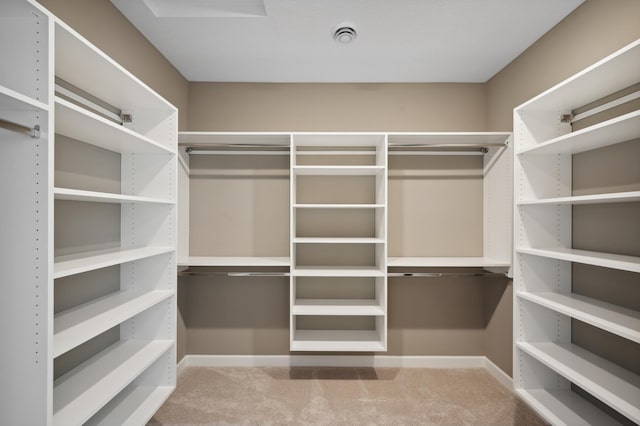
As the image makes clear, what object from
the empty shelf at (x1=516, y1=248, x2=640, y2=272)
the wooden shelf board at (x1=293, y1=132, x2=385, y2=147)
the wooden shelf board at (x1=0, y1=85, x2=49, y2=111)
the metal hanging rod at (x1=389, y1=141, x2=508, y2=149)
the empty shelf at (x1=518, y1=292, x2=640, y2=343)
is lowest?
the empty shelf at (x1=518, y1=292, x2=640, y2=343)

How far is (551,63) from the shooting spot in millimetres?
2098

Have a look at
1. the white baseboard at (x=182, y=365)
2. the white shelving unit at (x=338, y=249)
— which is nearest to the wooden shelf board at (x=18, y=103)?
the white shelving unit at (x=338, y=249)

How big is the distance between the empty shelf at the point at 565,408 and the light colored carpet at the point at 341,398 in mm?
399

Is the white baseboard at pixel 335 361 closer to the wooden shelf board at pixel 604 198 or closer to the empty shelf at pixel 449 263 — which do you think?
the empty shelf at pixel 449 263

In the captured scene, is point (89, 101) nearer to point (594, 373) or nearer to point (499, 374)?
point (594, 373)

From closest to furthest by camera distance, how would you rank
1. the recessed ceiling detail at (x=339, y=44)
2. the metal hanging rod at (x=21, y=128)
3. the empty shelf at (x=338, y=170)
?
the metal hanging rod at (x=21, y=128), the recessed ceiling detail at (x=339, y=44), the empty shelf at (x=338, y=170)

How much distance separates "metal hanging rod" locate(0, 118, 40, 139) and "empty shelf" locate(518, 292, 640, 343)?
2.33 meters

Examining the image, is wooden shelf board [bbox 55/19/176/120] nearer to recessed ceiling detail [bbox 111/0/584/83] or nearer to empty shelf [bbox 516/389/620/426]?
recessed ceiling detail [bbox 111/0/584/83]

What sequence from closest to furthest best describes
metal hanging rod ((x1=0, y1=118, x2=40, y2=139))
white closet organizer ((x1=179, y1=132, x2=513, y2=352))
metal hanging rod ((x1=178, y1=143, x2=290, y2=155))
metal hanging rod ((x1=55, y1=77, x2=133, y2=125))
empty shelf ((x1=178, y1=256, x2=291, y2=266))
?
metal hanging rod ((x1=0, y1=118, x2=40, y2=139))
metal hanging rod ((x1=55, y1=77, x2=133, y2=125))
empty shelf ((x1=178, y1=256, x2=291, y2=266))
white closet organizer ((x1=179, y1=132, x2=513, y2=352))
metal hanging rod ((x1=178, y1=143, x2=290, y2=155))

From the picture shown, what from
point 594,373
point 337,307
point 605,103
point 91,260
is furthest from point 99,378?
point 605,103

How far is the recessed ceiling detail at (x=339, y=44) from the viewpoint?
74.1 inches

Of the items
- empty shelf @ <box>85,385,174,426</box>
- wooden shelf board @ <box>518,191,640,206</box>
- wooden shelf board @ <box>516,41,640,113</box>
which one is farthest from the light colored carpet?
wooden shelf board @ <box>516,41,640,113</box>

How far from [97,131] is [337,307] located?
195 centimetres

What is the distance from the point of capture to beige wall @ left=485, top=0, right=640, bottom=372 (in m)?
1.68
